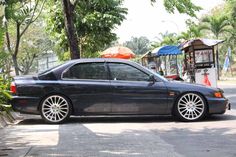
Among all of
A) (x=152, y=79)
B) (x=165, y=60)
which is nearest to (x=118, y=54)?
(x=165, y=60)

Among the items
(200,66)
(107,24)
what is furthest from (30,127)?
(107,24)

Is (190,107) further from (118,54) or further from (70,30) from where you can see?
(118,54)

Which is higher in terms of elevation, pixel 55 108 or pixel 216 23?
pixel 216 23

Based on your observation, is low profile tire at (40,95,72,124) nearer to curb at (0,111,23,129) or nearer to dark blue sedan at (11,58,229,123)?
dark blue sedan at (11,58,229,123)

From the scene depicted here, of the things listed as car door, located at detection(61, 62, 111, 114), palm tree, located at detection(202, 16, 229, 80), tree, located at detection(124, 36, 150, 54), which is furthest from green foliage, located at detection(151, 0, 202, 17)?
tree, located at detection(124, 36, 150, 54)

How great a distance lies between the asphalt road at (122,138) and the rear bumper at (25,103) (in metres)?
0.32

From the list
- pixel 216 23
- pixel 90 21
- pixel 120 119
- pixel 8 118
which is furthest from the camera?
pixel 216 23

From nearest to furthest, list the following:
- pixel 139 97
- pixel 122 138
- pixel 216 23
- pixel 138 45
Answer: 1. pixel 122 138
2. pixel 139 97
3. pixel 216 23
4. pixel 138 45

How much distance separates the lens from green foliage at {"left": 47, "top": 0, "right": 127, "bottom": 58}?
22641 mm

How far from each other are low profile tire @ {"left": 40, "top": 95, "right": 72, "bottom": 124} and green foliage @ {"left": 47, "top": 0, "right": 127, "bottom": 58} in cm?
1212

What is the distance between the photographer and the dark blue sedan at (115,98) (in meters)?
10.1

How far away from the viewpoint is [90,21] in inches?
906

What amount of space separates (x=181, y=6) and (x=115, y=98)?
6669mm

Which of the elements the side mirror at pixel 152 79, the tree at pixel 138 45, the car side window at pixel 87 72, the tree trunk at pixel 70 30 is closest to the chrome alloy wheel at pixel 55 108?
the car side window at pixel 87 72
